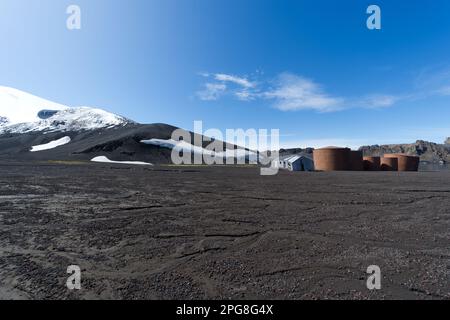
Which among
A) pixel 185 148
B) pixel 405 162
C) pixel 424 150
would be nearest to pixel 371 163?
pixel 405 162

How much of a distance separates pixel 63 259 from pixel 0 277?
101 centimetres

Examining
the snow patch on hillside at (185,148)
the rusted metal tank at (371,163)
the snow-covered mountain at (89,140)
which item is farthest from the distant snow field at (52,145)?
the rusted metal tank at (371,163)

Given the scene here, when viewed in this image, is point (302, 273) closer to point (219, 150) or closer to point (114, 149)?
point (114, 149)

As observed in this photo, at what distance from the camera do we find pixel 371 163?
5716 cm

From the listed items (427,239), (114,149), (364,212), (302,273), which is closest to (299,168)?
(364,212)

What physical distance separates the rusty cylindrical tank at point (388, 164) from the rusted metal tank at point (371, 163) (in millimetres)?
1527

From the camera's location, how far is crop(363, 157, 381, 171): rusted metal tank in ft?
Answer: 186

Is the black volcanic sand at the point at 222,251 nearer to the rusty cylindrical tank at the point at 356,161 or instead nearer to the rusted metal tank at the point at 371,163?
the rusty cylindrical tank at the point at 356,161

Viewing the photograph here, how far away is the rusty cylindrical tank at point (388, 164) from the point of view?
189 ft
